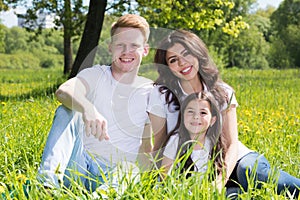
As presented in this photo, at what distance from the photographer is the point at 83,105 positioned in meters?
2.85

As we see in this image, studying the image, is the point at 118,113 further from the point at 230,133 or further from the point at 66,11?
the point at 66,11

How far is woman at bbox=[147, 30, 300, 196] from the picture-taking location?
3.09 m

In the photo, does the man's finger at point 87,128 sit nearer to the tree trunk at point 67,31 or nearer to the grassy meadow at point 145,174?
the grassy meadow at point 145,174

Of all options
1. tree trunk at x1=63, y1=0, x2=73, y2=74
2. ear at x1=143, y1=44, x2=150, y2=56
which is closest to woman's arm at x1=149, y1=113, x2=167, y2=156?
ear at x1=143, y1=44, x2=150, y2=56

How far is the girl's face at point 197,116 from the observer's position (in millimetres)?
3068

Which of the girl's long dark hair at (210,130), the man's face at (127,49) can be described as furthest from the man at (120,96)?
the girl's long dark hair at (210,130)

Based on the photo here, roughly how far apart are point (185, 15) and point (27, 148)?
7881mm

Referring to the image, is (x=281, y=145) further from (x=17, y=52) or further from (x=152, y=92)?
(x=17, y=52)

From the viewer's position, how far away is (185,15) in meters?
11.0

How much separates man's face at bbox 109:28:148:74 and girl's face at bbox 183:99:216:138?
0.40 meters

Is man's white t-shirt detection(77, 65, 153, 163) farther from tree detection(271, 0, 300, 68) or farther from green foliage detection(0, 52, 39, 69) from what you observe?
green foliage detection(0, 52, 39, 69)

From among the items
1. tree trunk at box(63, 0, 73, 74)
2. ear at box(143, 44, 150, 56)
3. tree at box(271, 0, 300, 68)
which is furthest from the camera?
tree at box(271, 0, 300, 68)

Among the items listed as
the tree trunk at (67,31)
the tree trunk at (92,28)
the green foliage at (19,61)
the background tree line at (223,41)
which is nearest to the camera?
the tree trunk at (92,28)

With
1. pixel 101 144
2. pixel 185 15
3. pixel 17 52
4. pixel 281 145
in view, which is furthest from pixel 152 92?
pixel 17 52
